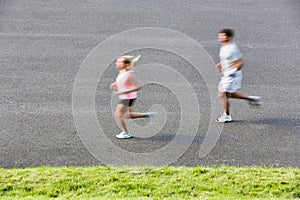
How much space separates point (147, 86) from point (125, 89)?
228 centimetres

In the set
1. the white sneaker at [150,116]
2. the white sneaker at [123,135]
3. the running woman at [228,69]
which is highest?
the running woman at [228,69]

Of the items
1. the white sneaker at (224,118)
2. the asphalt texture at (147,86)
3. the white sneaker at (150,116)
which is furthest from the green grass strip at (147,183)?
the white sneaker at (224,118)

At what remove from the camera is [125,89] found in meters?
9.59

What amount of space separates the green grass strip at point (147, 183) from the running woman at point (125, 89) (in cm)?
147

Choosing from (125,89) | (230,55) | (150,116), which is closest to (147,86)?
(150,116)

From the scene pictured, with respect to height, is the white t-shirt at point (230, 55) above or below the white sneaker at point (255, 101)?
above

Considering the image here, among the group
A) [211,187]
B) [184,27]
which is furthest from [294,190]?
[184,27]

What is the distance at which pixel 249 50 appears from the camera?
1410cm

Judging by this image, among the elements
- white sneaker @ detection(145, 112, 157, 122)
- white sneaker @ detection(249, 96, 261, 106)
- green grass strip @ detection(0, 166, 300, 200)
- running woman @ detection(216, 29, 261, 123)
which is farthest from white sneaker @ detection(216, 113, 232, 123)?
green grass strip @ detection(0, 166, 300, 200)

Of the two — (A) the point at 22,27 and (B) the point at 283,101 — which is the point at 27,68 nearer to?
(A) the point at 22,27

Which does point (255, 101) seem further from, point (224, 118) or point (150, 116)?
point (150, 116)

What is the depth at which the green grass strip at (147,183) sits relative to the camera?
7574 mm

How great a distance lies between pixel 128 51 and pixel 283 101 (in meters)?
3.91

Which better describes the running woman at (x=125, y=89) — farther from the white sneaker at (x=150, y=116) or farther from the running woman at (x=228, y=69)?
the running woman at (x=228, y=69)
